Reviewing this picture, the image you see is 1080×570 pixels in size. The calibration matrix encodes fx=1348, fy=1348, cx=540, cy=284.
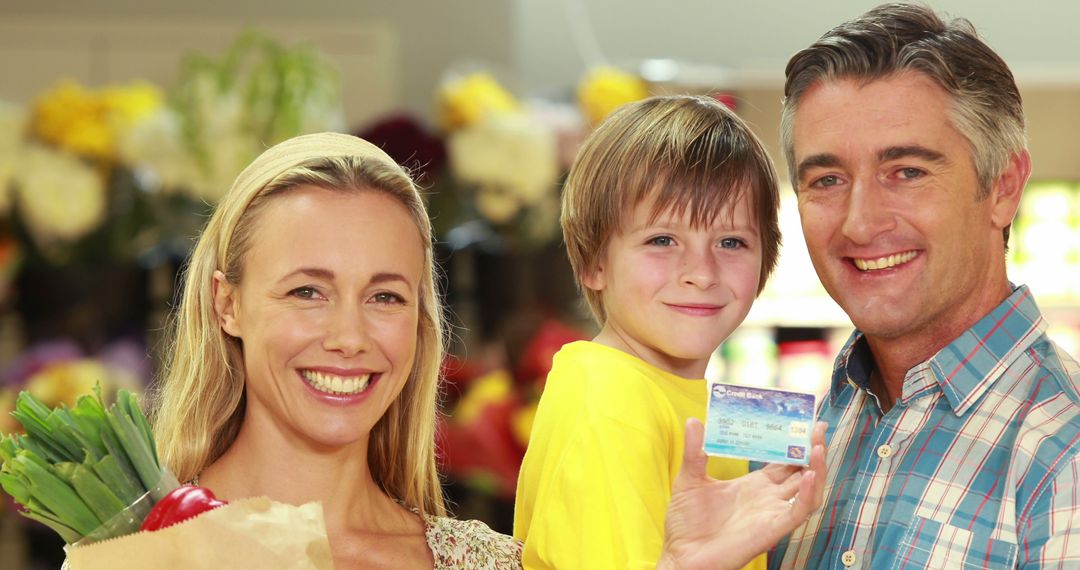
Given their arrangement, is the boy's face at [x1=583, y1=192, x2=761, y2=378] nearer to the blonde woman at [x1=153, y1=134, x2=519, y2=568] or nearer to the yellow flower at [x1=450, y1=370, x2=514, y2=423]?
the blonde woman at [x1=153, y1=134, x2=519, y2=568]

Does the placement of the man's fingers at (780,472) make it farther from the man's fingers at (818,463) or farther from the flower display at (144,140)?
the flower display at (144,140)

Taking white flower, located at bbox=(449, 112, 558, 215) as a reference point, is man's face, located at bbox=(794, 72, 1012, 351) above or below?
below

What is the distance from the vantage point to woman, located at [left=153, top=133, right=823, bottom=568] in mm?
1866

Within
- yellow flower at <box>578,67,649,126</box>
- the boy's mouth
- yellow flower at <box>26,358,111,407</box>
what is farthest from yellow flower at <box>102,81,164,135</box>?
the boy's mouth

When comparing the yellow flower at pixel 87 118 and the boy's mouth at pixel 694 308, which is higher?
the yellow flower at pixel 87 118

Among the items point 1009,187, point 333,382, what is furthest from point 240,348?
point 1009,187

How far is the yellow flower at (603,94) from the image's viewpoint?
14.1 feet

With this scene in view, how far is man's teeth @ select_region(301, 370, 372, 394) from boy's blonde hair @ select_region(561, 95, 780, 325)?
0.45 m

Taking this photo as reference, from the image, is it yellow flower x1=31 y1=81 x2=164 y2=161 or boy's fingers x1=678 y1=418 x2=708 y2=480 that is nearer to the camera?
boy's fingers x1=678 y1=418 x2=708 y2=480

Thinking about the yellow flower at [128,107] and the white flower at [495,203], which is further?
the white flower at [495,203]

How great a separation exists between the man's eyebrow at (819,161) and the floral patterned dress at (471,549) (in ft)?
2.39

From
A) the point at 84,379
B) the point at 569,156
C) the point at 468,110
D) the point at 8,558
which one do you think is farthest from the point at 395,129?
the point at 8,558

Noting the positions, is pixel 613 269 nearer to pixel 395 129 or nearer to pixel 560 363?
pixel 560 363

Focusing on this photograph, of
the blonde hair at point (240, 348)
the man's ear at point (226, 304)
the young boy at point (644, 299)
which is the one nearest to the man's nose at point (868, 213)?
the young boy at point (644, 299)
